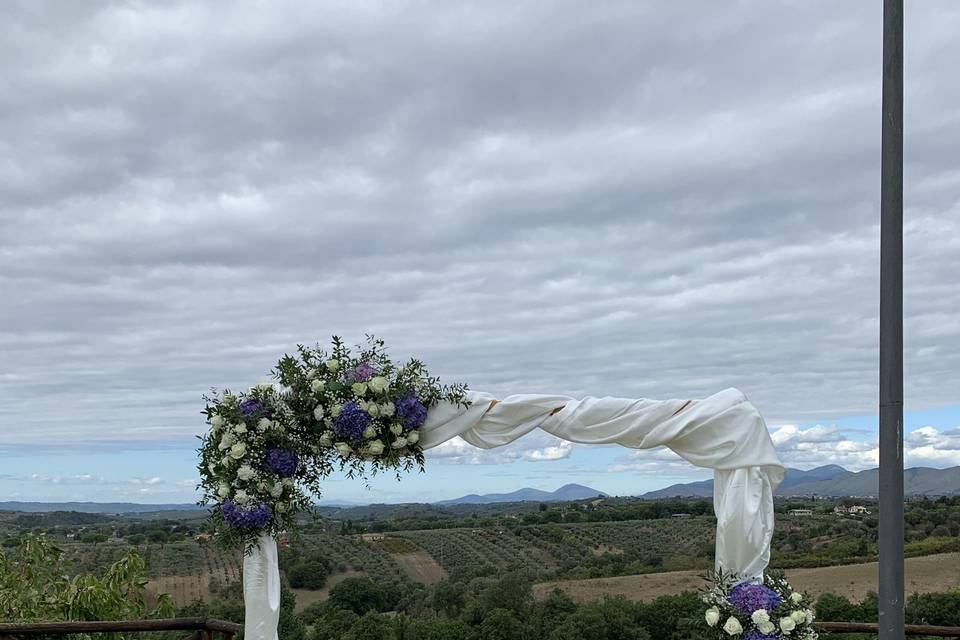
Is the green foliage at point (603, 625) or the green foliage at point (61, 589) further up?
the green foliage at point (61, 589)

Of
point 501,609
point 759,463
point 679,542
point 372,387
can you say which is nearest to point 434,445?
point 372,387

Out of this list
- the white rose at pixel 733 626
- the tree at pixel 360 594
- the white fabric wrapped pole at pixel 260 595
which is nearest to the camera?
the white rose at pixel 733 626

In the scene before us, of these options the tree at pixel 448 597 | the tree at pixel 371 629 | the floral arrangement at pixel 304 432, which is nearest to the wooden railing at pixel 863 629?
the floral arrangement at pixel 304 432

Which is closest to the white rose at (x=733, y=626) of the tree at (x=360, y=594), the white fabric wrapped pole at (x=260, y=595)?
the white fabric wrapped pole at (x=260, y=595)

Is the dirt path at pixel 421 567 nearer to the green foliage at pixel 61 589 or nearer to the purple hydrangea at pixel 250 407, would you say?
the green foliage at pixel 61 589

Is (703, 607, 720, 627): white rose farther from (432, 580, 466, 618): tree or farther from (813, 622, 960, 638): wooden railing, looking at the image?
(432, 580, 466, 618): tree

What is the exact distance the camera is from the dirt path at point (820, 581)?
2077cm

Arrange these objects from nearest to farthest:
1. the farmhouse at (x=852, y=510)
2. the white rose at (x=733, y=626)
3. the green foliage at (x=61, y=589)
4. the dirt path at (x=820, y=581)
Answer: the white rose at (x=733, y=626)
the green foliage at (x=61, y=589)
the dirt path at (x=820, y=581)
the farmhouse at (x=852, y=510)

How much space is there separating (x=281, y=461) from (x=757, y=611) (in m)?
2.59

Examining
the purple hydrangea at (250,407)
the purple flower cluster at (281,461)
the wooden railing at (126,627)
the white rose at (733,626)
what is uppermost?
the purple hydrangea at (250,407)

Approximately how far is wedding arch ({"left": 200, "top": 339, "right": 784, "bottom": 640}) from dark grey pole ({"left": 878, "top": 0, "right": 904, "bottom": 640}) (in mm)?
1388

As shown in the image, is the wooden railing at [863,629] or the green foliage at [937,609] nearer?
the wooden railing at [863,629]

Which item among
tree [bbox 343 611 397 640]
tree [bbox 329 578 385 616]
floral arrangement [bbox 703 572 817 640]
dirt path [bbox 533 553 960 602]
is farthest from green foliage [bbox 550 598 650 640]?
floral arrangement [bbox 703 572 817 640]

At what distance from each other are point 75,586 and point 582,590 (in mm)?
21541
